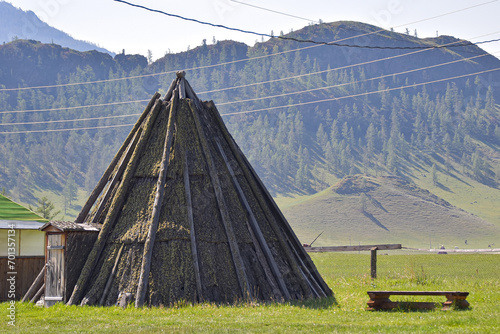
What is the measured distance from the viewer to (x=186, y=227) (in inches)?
711

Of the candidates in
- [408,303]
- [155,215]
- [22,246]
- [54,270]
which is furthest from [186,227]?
[22,246]

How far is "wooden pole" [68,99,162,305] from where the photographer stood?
17.7m

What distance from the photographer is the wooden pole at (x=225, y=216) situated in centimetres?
1762

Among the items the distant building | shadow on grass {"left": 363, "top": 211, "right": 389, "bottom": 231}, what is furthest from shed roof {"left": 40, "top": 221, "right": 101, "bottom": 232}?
shadow on grass {"left": 363, "top": 211, "right": 389, "bottom": 231}

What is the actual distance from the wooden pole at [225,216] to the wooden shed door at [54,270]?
459 cm

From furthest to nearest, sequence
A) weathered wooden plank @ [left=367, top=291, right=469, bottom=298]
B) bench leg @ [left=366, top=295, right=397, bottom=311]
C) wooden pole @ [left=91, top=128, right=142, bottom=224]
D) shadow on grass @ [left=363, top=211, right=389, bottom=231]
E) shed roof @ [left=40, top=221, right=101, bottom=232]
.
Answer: shadow on grass @ [left=363, top=211, right=389, bottom=231] < wooden pole @ [left=91, top=128, right=142, bottom=224] < shed roof @ [left=40, top=221, right=101, bottom=232] < bench leg @ [left=366, top=295, right=397, bottom=311] < weathered wooden plank @ [left=367, top=291, right=469, bottom=298]

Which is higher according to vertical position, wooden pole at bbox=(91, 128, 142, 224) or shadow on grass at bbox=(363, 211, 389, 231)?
wooden pole at bbox=(91, 128, 142, 224)

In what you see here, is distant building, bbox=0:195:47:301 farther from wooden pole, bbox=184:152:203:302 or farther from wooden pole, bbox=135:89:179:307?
wooden pole, bbox=184:152:203:302

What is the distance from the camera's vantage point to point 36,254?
870 inches

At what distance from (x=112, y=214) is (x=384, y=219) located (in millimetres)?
148292

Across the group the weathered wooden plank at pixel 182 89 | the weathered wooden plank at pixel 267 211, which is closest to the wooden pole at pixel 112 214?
the weathered wooden plank at pixel 182 89

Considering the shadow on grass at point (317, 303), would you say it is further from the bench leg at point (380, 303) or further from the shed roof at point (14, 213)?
the shed roof at point (14, 213)

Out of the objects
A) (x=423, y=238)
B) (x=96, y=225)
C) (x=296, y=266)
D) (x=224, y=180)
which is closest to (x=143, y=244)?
(x=96, y=225)

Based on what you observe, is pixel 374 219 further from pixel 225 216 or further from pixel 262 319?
pixel 262 319
